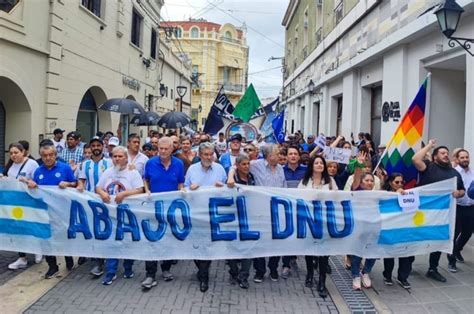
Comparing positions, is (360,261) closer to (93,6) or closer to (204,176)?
(204,176)

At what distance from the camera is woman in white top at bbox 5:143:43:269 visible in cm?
577

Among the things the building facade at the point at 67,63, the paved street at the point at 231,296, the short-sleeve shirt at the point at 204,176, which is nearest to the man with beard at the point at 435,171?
the paved street at the point at 231,296

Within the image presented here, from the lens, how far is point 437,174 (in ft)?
18.6

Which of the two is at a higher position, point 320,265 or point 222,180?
point 222,180

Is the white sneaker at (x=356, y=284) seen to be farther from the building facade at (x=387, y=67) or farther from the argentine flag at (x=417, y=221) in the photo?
the building facade at (x=387, y=67)

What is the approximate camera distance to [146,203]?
5340 mm

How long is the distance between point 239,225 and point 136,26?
1592 centimetres

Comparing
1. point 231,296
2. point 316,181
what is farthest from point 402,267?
point 231,296

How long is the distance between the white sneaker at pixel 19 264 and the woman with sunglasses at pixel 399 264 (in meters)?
4.73

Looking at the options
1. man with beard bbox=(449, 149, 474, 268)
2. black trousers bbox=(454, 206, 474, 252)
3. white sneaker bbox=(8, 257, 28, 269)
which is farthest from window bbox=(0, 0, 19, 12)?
black trousers bbox=(454, 206, 474, 252)

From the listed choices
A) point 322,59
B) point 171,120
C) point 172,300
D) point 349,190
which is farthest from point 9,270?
point 322,59

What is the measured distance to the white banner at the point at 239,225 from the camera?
17.5 ft

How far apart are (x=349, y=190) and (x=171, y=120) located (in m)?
9.91

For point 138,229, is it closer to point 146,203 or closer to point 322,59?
point 146,203
